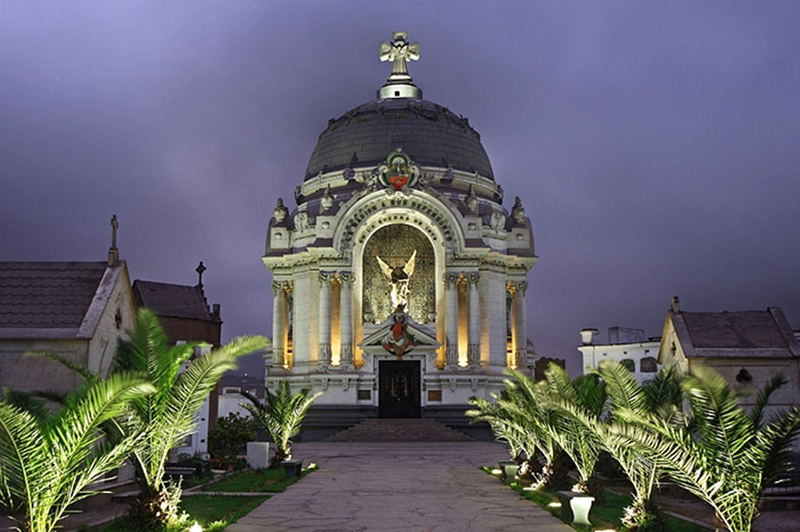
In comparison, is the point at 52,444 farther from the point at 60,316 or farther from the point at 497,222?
the point at 497,222

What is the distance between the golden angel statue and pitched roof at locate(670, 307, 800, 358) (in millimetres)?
26341

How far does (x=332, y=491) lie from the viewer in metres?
19.9

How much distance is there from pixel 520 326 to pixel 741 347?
99.0 feet

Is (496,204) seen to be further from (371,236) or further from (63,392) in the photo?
(63,392)

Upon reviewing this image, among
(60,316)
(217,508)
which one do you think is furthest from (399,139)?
(217,508)

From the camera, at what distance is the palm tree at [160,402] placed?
535 inches

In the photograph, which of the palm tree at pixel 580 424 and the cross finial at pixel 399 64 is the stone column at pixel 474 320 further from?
the palm tree at pixel 580 424

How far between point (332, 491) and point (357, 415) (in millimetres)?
23065

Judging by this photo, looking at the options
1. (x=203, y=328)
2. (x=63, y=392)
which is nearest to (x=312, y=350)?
(x=203, y=328)

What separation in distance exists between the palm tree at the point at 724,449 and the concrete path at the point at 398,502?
3.52 m

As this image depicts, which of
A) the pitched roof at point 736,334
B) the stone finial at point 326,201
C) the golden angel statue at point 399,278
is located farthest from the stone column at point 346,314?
the pitched roof at point 736,334

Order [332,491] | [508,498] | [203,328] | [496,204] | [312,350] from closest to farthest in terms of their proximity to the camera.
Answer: [508,498] → [332,491] → [203,328] → [312,350] → [496,204]

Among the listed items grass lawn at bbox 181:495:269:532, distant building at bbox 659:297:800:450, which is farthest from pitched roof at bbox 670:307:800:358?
grass lawn at bbox 181:495:269:532

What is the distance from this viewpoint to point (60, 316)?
16969mm
